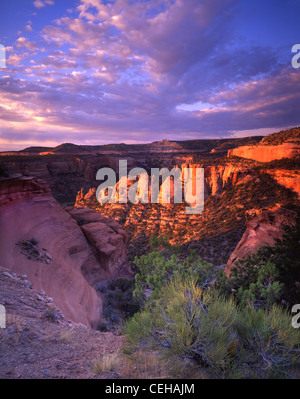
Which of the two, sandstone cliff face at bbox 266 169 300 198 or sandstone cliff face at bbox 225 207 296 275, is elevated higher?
sandstone cliff face at bbox 266 169 300 198

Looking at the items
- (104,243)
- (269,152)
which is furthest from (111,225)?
(269,152)

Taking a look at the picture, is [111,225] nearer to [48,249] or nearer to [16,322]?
[48,249]

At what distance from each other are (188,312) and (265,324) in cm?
142

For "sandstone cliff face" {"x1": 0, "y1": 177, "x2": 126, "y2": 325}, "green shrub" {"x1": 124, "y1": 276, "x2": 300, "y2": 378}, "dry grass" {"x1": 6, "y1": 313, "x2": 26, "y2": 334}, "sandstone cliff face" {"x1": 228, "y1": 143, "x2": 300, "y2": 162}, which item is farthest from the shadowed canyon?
"green shrub" {"x1": 124, "y1": 276, "x2": 300, "y2": 378}

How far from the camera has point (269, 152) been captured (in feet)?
125

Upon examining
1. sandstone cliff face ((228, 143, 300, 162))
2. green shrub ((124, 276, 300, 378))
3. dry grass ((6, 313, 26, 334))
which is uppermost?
sandstone cliff face ((228, 143, 300, 162))

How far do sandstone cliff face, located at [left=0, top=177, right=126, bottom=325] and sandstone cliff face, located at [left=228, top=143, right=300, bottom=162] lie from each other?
32471mm

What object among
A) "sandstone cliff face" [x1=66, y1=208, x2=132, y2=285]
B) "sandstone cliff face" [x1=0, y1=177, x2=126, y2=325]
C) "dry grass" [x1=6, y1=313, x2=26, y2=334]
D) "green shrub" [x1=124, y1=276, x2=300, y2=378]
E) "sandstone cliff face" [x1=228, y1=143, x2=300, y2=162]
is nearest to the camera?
"green shrub" [x1=124, y1=276, x2=300, y2=378]

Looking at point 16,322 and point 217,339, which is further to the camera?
point 16,322

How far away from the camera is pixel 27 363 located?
351 centimetres

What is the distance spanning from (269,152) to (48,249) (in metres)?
38.8

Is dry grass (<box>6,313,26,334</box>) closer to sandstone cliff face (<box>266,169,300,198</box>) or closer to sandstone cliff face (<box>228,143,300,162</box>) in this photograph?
sandstone cliff face (<box>266,169,300,198</box>)

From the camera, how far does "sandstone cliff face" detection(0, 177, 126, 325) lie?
10.1 meters
